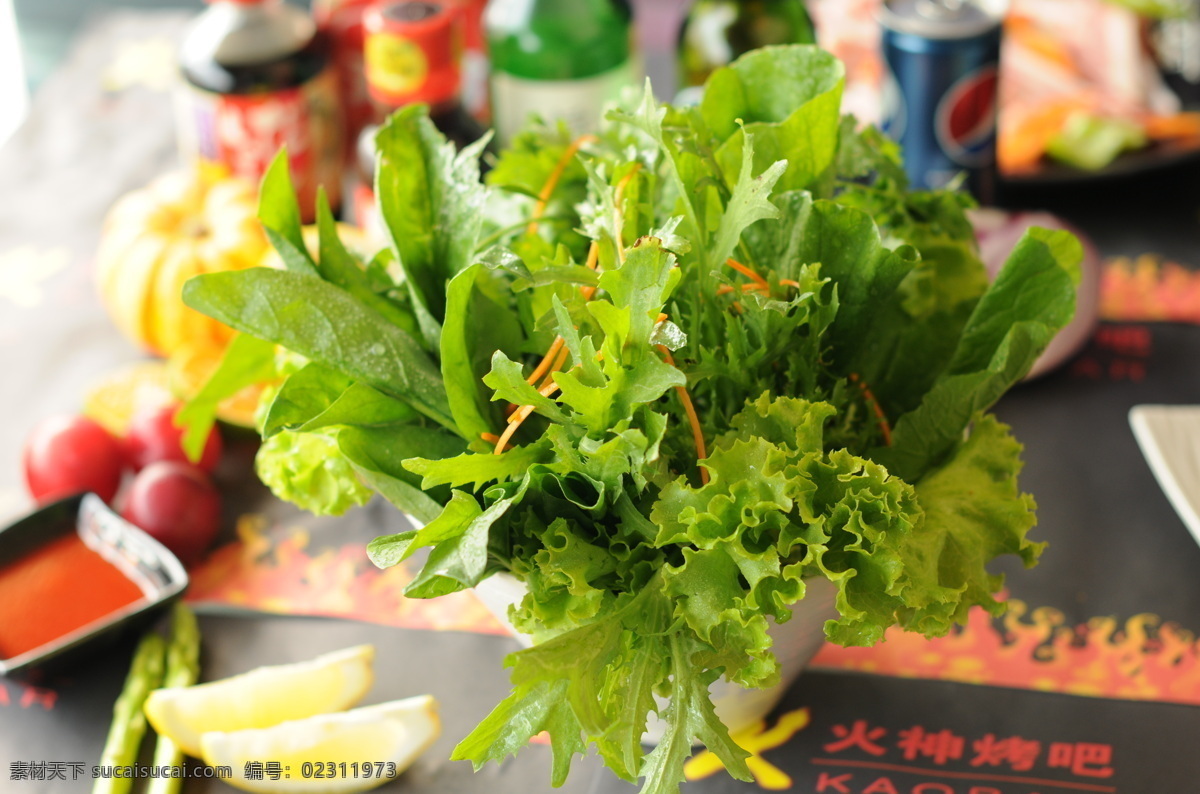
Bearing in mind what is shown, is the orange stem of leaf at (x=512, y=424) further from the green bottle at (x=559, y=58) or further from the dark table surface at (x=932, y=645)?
the green bottle at (x=559, y=58)

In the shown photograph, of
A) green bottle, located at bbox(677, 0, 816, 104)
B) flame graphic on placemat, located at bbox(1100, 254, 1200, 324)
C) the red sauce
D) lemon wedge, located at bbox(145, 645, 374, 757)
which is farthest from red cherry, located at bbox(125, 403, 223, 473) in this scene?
flame graphic on placemat, located at bbox(1100, 254, 1200, 324)

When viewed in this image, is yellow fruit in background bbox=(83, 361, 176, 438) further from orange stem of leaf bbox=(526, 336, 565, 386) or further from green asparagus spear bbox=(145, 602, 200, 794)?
orange stem of leaf bbox=(526, 336, 565, 386)

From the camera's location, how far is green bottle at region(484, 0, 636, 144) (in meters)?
1.21

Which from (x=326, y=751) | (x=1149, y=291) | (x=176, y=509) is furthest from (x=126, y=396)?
(x=1149, y=291)

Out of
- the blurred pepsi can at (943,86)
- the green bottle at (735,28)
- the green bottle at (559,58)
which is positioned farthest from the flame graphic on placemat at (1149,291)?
the green bottle at (559,58)

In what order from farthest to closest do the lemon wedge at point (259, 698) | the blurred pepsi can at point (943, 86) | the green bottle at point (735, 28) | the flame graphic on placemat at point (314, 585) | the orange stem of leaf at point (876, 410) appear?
the green bottle at point (735, 28) < the blurred pepsi can at point (943, 86) < the flame graphic on placemat at point (314, 585) < the lemon wedge at point (259, 698) < the orange stem of leaf at point (876, 410)

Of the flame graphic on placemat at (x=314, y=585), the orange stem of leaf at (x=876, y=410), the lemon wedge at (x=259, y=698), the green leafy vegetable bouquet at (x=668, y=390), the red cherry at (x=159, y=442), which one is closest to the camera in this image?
the green leafy vegetable bouquet at (x=668, y=390)

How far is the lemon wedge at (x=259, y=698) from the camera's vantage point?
0.77 m

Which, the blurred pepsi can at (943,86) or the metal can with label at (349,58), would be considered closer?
the blurred pepsi can at (943,86)

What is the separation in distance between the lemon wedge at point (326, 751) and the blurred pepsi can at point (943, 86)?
793 mm

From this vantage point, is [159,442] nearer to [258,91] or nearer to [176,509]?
[176,509]

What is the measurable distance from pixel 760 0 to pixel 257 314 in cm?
84

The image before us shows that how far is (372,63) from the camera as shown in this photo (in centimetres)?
120

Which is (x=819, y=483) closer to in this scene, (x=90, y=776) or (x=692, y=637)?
(x=692, y=637)
